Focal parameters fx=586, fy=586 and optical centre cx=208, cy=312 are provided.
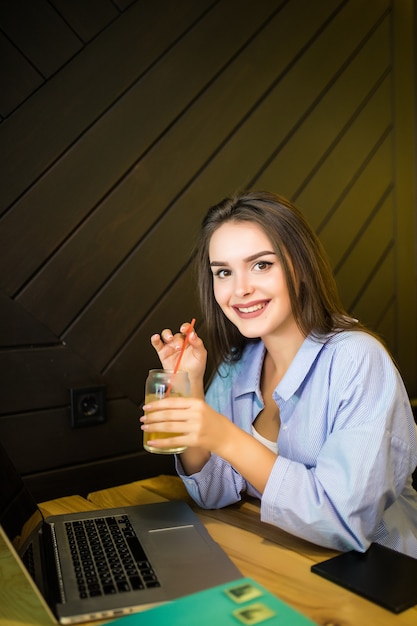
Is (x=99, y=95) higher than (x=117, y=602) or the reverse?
higher

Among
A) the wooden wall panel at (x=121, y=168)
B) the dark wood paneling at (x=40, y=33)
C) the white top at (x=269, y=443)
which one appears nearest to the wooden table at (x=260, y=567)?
the white top at (x=269, y=443)

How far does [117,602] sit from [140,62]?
1.48 m

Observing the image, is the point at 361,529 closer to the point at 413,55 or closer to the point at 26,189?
the point at 26,189

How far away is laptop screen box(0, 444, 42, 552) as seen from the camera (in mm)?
906

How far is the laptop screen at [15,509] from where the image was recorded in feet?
2.97

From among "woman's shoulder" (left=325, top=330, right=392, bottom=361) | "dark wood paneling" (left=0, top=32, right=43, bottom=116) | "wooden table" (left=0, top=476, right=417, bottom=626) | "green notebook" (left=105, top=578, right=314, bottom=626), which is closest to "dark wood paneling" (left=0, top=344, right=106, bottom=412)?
"wooden table" (left=0, top=476, right=417, bottom=626)

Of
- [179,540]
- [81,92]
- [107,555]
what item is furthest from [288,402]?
[81,92]

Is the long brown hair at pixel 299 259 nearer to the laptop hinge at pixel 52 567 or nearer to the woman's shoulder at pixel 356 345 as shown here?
the woman's shoulder at pixel 356 345

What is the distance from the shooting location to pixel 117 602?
0.82m

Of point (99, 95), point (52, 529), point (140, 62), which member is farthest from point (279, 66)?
point (52, 529)

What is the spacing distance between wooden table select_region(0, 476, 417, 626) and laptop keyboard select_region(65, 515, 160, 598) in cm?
8

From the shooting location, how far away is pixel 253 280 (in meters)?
1.38

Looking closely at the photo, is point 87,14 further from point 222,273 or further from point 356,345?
point 356,345

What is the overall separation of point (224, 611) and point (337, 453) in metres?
0.41
